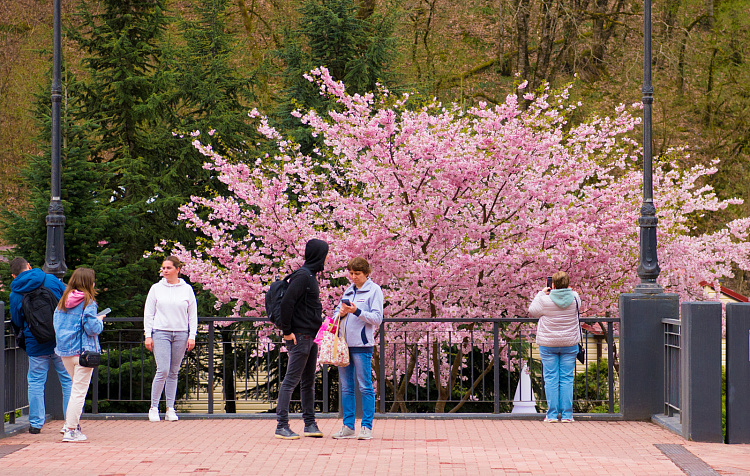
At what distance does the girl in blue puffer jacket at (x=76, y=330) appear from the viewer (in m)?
9.08

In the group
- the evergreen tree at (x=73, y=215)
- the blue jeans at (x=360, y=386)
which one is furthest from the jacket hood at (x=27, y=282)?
the evergreen tree at (x=73, y=215)

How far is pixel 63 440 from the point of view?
9.16 m

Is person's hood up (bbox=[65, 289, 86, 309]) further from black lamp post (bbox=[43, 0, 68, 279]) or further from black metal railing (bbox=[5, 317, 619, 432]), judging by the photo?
black lamp post (bbox=[43, 0, 68, 279])

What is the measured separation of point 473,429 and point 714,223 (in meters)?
15.9

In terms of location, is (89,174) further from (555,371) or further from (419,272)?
(555,371)

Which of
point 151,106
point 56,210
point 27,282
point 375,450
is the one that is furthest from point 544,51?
point 375,450

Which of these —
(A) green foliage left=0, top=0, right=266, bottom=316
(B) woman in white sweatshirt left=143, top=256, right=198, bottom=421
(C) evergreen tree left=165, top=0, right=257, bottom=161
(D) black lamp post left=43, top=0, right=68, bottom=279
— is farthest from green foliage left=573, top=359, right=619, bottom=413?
(C) evergreen tree left=165, top=0, right=257, bottom=161

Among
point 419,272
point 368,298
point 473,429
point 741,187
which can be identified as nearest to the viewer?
point 368,298

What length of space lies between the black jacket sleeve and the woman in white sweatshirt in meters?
1.65

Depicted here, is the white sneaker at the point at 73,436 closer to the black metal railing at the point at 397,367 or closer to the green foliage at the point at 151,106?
the black metal railing at the point at 397,367

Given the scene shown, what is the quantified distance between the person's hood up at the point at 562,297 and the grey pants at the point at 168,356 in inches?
161

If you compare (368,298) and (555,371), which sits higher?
(368,298)

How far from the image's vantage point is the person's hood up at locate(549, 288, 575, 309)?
10.3 metres

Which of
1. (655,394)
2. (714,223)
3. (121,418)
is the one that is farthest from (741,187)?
(121,418)
